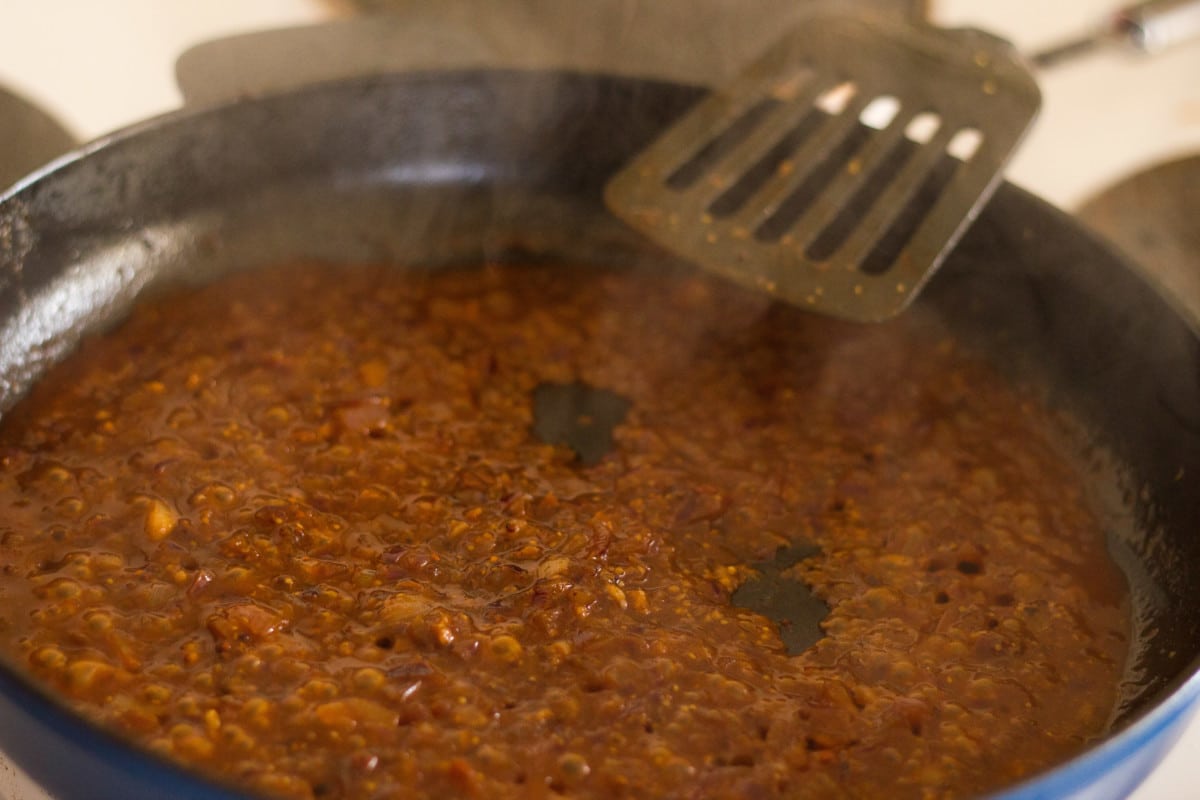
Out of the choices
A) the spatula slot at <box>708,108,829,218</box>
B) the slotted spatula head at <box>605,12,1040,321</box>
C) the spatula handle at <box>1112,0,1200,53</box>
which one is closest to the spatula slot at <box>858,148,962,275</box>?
the slotted spatula head at <box>605,12,1040,321</box>

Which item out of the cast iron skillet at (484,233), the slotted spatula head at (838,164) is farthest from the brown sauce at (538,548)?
the slotted spatula head at (838,164)

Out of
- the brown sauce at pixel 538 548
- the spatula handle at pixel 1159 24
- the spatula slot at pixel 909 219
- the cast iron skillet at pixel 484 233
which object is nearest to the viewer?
the brown sauce at pixel 538 548

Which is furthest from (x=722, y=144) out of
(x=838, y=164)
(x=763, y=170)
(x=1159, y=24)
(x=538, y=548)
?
(x=1159, y=24)

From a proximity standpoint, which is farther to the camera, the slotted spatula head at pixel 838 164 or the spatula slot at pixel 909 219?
the spatula slot at pixel 909 219

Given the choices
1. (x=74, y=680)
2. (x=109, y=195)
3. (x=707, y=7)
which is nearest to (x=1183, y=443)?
(x=707, y=7)

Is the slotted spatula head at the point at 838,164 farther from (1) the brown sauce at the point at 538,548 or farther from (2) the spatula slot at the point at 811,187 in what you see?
(1) the brown sauce at the point at 538,548

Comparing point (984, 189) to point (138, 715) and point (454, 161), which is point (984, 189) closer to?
point (454, 161)

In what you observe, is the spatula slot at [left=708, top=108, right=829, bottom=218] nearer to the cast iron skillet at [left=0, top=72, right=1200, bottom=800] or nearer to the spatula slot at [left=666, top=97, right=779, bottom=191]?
the spatula slot at [left=666, top=97, right=779, bottom=191]

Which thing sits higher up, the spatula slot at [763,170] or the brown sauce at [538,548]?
the spatula slot at [763,170]
